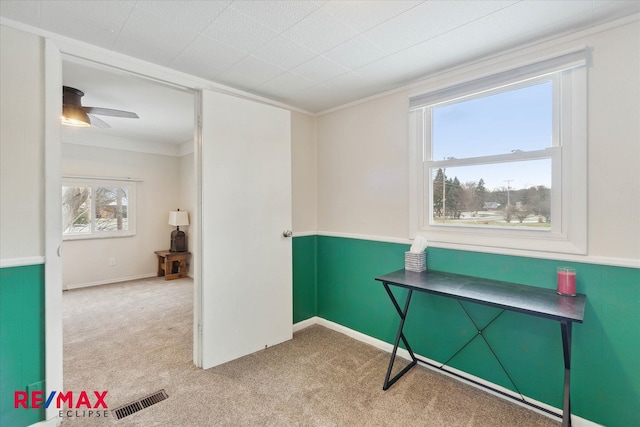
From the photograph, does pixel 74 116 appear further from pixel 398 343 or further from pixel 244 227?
pixel 398 343

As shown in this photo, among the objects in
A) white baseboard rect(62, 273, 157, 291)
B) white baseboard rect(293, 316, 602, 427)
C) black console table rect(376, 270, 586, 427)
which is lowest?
white baseboard rect(293, 316, 602, 427)

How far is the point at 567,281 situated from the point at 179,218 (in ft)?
17.5

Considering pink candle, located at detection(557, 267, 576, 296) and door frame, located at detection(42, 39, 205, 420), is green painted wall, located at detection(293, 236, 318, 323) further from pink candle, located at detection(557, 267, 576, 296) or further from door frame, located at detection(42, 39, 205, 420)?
pink candle, located at detection(557, 267, 576, 296)

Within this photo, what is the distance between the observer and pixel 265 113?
2.69 meters

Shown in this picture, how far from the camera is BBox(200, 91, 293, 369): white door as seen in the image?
236cm

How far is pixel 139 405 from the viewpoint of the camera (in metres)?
1.91

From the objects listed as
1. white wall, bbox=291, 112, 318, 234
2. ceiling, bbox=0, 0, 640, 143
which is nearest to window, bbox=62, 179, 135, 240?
ceiling, bbox=0, 0, 640, 143

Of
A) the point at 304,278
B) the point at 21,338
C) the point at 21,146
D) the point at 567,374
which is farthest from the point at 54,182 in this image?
the point at 567,374

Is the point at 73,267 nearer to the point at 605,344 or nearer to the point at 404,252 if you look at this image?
the point at 404,252

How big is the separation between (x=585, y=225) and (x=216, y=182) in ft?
8.21

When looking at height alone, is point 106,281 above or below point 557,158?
below

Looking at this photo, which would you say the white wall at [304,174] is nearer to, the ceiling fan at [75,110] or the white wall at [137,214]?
the ceiling fan at [75,110]

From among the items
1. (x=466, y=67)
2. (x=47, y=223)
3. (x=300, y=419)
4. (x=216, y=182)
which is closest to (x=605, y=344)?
(x=300, y=419)

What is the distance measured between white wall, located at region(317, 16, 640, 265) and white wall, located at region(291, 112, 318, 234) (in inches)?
9.2
